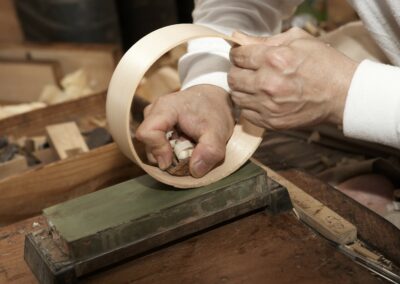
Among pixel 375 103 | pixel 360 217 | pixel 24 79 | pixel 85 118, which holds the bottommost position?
pixel 24 79

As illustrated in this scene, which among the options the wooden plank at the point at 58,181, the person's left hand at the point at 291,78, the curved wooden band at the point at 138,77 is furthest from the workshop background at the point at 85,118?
the person's left hand at the point at 291,78

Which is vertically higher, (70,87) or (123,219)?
(123,219)

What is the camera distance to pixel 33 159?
4.77 feet

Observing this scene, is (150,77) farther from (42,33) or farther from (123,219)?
(123,219)

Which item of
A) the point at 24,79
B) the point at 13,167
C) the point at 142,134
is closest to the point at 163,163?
the point at 142,134

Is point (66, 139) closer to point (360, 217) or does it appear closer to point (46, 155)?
point (46, 155)

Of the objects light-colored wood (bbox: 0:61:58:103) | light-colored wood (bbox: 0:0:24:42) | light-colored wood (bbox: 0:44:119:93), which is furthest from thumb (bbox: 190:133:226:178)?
light-colored wood (bbox: 0:0:24:42)

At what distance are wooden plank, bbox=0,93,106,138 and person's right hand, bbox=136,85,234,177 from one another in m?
0.76

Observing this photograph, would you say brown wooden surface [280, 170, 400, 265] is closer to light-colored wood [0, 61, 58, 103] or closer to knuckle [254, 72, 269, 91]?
knuckle [254, 72, 269, 91]

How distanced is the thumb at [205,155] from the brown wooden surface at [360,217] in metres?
0.22

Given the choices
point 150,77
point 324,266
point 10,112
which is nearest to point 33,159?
point 10,112

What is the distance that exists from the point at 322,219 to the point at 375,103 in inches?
8.9

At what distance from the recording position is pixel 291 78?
825 mm

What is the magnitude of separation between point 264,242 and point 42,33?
1.86 meters
